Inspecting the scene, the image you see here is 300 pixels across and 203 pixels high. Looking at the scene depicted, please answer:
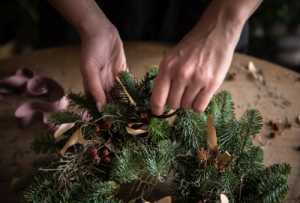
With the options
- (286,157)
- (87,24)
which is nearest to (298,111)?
(286,157)

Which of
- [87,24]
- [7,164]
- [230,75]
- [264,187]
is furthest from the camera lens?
[230,75]

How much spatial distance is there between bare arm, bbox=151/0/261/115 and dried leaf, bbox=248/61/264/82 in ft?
1.54

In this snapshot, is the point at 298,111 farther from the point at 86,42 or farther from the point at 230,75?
the point at 86,42

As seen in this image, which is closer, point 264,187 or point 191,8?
point 264,187

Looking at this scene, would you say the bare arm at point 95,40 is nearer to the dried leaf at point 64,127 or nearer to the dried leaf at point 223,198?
the dried leaf at point 64,127

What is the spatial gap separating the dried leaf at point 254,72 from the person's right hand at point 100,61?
0.62 metres

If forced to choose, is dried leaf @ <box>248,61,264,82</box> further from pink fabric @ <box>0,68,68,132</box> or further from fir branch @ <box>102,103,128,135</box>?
pink fabric @ <box>0,68,68,132</box>

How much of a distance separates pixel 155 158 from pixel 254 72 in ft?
2.44

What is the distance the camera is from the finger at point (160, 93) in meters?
A: 0.56

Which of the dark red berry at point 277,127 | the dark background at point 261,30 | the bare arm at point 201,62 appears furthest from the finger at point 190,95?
the dark background at point 261,30

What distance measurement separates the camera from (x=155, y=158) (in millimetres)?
567

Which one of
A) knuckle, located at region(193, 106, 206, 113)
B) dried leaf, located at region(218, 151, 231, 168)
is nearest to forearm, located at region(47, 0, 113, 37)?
knuckle, located at region(193, 106, 206, 113)

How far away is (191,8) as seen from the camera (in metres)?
1.12

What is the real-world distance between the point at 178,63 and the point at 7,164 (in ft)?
2.28
